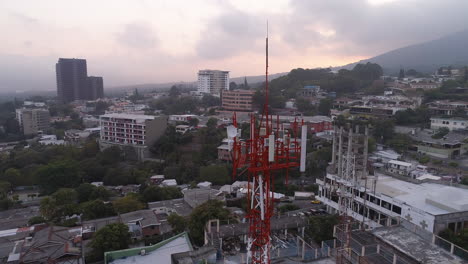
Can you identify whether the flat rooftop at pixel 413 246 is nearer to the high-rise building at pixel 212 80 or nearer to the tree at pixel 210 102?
the tree at pixel 210 102

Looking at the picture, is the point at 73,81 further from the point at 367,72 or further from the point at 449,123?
the point at 449,123

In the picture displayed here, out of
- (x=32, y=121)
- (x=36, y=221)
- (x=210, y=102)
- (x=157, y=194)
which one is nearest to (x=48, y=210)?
(x=36, y=221)

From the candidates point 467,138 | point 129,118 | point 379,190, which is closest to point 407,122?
point 467,138

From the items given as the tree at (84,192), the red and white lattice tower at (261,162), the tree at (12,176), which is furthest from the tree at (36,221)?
the red and white lattice tower at (261,162)

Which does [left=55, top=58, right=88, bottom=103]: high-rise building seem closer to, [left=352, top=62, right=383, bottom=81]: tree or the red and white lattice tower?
[left=352, top=62, right=383, bottom=81]: tree

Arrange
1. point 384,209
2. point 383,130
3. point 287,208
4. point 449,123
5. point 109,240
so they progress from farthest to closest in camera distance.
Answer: point 449,123, point 383,130, point 287,208, point 384,209, point 109,240
